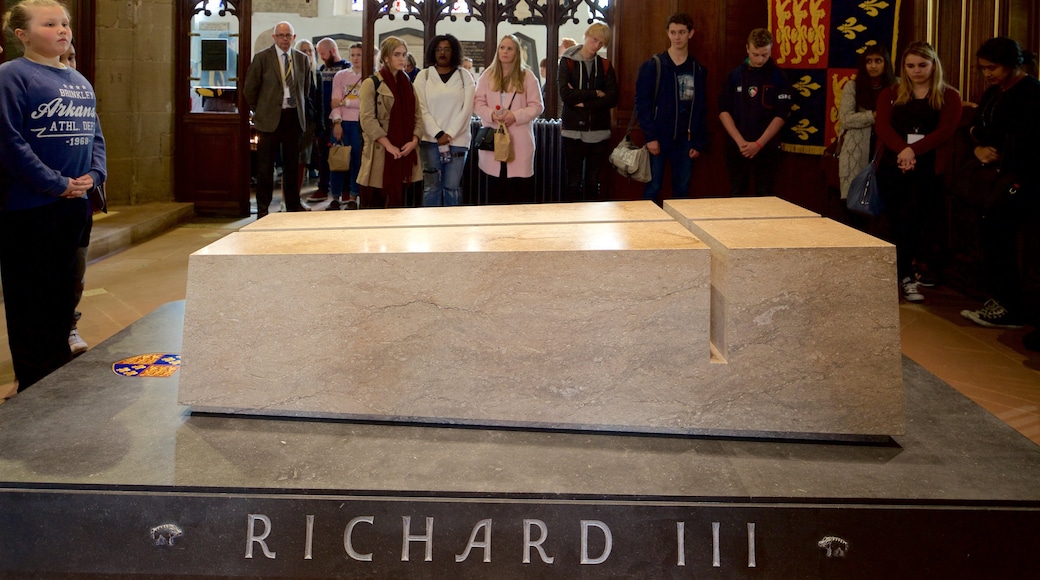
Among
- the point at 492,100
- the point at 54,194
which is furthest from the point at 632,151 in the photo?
the point at 54,194

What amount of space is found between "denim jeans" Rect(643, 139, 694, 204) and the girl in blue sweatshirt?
4.28 m

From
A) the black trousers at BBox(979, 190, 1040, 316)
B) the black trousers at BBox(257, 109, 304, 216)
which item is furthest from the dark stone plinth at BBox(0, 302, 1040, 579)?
the black trousers at BBox(257, 109, 304, 216)

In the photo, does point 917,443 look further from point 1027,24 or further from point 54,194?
point 1027,24

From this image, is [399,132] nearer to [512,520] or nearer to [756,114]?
[756,114]

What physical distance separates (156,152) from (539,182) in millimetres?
3889

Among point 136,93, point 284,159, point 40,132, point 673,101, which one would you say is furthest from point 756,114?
point 136,93

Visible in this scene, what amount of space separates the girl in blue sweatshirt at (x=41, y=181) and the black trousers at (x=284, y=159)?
4.85 meters

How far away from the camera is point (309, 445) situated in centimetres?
278

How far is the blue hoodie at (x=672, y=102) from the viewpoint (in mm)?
7270

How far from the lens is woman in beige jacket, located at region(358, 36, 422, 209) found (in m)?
7.43

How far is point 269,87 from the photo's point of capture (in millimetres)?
8836

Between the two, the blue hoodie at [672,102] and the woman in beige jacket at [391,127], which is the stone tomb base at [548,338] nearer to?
the blue hoodie at [672,102]

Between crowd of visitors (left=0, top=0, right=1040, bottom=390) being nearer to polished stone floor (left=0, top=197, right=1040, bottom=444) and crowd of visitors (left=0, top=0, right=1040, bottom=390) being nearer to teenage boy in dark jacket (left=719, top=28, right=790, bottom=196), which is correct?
teenage boy in dark jacket (left=719, top=28, right=790, bottom=196)

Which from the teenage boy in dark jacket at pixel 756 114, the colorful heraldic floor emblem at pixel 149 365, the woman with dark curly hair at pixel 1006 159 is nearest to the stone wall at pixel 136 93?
the teenage boy in dark jacket at pixel 756 114
